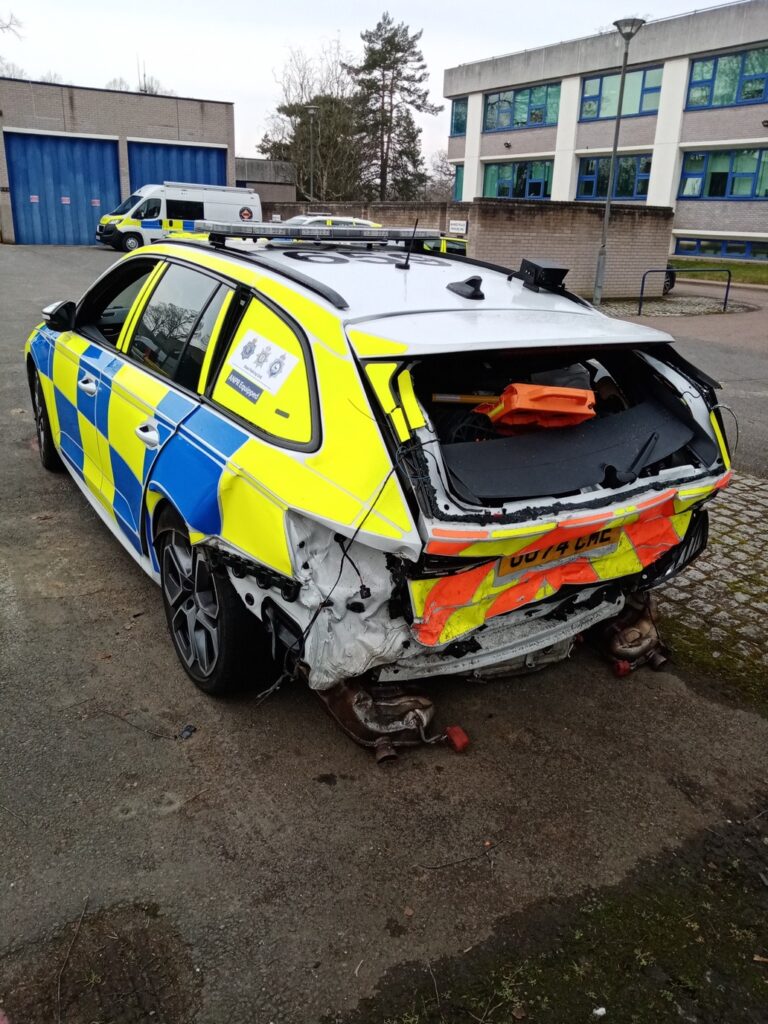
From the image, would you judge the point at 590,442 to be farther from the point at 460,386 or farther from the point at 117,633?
the point at 117,633

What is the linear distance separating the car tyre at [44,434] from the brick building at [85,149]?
94.5ft

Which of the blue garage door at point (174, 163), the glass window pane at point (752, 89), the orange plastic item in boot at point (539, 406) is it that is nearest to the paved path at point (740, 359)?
the orange plastic item in boot at point (539, 406)

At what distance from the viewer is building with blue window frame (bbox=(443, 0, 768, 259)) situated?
31.8m

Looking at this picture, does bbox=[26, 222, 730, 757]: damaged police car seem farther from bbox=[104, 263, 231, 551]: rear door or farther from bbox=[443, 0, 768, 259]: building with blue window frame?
bbox=[443, 0, 768, 259]: building with blue window frame

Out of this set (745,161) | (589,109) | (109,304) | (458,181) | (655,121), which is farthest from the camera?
(458,181)

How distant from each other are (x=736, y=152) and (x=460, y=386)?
1396 inches

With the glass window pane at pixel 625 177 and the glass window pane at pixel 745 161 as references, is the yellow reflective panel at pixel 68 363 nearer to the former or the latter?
the glass window pane at pixel 745 161

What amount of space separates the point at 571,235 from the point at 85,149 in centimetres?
2159

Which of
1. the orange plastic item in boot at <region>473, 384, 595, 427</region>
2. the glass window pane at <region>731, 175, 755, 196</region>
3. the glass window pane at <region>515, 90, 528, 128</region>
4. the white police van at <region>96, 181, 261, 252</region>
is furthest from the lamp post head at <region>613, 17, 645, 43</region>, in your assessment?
the glass window pane at <region>515, 90, 528, 128</region>

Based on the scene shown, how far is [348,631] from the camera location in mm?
2600

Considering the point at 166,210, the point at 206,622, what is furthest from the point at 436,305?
the point at 166,210

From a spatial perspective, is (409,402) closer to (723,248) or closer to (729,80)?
(723,248)

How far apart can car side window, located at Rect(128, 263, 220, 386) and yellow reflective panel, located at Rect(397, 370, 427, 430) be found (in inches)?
42.6

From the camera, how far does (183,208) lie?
25.2 metres
